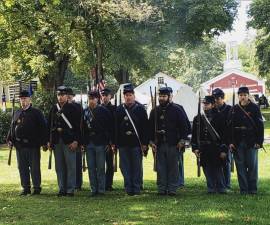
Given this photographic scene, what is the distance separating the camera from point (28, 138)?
11.4m

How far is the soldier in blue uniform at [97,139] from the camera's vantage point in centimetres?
1102

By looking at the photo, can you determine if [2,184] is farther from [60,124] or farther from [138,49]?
[138,49]

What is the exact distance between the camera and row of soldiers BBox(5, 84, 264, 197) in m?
10.3

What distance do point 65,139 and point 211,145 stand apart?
2.82m

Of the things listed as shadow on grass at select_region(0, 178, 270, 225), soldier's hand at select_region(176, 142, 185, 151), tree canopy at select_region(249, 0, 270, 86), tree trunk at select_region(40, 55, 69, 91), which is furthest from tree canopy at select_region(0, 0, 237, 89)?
soldier's hand at select_region(176, 142, 185, 151)

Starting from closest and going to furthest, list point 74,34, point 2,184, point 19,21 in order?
point 2,184, point 19,21, point 74,34

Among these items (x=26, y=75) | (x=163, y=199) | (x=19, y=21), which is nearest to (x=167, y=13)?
(x=26, y=75)

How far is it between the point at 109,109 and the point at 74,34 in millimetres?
15545

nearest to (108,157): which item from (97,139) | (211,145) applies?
(97,139)

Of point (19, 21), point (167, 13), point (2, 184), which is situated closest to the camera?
point (2, 184)

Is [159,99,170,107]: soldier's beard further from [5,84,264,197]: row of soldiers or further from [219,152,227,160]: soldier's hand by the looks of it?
[219,152,227,160]: soldier's hand

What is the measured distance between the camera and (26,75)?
4112cm

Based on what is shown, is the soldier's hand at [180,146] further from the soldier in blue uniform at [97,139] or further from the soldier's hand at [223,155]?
the soldier in blue uniform at [97,139]

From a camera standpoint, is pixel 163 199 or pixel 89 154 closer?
pixel 163 199
